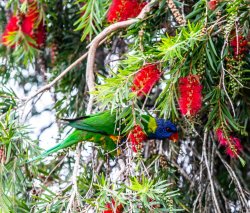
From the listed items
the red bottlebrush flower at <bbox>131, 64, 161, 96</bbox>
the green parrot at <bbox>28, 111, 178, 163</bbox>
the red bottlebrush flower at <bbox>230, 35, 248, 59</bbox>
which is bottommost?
the green parrot at <bbox>28, 111, 178, 163</bbox>

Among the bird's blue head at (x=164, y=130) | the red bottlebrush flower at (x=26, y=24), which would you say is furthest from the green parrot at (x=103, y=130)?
the red bottlebrush flower at (x=26, y=24)

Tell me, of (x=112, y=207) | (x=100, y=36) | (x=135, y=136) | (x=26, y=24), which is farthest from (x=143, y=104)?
(x=26, y=24)

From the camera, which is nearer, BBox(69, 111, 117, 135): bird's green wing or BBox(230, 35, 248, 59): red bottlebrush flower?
BBox(230, 35, 248, 59): red bottlebrush flower

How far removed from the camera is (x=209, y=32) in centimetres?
197

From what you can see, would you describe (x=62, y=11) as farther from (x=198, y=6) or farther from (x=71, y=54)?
(x=198, y=6)

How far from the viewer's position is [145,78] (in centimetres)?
195

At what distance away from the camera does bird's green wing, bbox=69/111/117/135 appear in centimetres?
222

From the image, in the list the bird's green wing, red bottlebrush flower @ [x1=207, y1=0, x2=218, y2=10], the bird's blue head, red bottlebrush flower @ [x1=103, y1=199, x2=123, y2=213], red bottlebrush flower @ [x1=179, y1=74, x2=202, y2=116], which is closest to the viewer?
red bottlebrush flower @ [x1=103, y1=199, x2=123, y2=213]

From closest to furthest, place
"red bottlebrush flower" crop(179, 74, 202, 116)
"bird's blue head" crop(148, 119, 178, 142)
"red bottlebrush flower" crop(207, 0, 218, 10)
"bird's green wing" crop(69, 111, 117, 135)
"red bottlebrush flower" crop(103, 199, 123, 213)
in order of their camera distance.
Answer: "red bottlebrush flower" crop(103, 199, 123, 213)
"red bottlebrush flower" crop(179, 74, 202, 116)
"red bottlebrush flower" crop(207, 0, 218, 10)
"bird's green wing" crop(69, 111, 117, 135)
"bird's blue head" crop(148, 119, 178, 142)

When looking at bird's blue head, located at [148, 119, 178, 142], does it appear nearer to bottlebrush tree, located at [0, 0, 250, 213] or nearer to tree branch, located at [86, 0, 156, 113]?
bottlebrush tree, located at [0, 0, 250, 213]

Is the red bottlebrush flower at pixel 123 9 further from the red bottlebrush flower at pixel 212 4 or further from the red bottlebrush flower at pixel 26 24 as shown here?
the red bottlebrush flower at pixel 26 24

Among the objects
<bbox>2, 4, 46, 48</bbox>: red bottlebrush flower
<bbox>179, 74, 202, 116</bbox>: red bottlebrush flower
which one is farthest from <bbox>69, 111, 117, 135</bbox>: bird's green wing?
<bbox>2, 4, 46, 48</bbox>: red bottlebrush flower

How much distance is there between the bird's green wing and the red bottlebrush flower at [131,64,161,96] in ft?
0.95

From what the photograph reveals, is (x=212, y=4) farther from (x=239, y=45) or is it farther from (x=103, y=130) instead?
(x=103, y=130)
